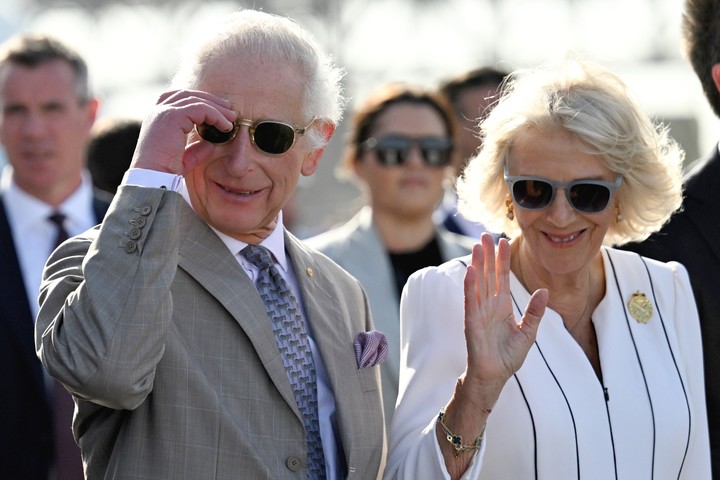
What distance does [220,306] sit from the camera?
3.38 m

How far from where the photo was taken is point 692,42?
5.01 m

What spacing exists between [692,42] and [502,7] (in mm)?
22717

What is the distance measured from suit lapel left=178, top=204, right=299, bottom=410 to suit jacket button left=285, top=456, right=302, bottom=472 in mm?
132

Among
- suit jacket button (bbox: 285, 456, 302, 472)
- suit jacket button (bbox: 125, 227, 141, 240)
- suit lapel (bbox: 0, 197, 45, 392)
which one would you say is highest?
suit jacket button (bbox: 125, 227, 141, 240)

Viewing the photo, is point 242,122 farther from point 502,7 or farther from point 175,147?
point 502,7

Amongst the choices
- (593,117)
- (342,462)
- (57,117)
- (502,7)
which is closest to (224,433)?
(342,462)

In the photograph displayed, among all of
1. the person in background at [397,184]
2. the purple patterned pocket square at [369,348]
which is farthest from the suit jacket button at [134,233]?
the person in background at [397,184]

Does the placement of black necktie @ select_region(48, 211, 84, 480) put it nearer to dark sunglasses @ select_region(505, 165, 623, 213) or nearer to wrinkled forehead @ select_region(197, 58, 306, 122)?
wrinkled forehead @ select_region(197, 58, 306, 122)

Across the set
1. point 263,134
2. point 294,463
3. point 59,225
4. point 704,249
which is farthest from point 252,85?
point 59,225

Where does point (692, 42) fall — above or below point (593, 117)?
above

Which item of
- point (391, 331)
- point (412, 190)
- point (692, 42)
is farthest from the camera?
point (412, 190)

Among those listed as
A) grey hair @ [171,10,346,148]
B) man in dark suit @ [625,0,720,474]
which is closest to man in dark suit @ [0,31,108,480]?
grey hair @ [171,10,346,148]

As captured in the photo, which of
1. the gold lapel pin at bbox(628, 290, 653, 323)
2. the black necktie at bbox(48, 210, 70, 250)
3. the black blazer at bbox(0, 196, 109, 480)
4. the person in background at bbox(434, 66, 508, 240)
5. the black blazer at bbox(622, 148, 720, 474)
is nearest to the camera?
the gold lapel pin at bbox(628, 290, 653, 323)

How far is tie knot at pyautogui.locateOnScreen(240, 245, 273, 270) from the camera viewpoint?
142 inches
